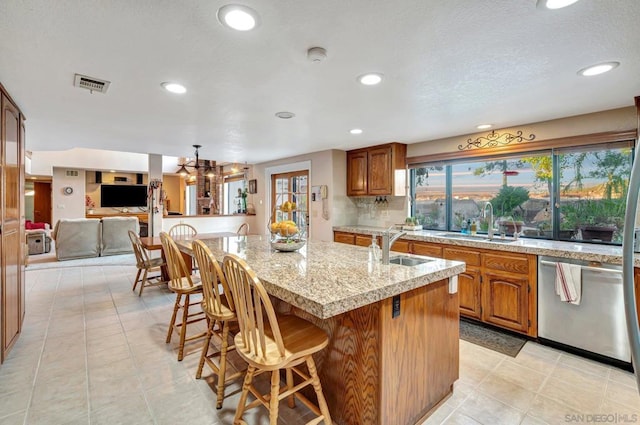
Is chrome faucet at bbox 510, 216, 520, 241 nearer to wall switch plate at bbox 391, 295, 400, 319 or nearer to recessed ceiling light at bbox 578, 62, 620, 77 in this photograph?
recessed ceiling light at bbox 578, 62, 620, 77

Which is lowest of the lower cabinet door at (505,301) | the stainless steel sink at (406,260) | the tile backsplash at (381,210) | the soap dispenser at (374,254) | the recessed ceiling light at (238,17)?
the lower cabinet door at (505,301)

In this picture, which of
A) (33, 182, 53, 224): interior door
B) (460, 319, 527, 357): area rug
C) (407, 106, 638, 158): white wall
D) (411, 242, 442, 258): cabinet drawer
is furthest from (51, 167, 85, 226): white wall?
(460, 319, 527, 357): area rug

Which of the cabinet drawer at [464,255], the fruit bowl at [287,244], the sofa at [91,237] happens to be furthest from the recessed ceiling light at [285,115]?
the sofa at [91,237]

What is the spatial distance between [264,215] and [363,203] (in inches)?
98.7

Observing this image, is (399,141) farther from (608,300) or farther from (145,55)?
(145,55)

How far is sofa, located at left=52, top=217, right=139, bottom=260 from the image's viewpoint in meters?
6.38

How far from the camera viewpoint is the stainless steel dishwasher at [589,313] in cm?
241

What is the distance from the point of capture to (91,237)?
6.70m

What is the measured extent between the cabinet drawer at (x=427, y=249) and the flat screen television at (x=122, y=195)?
10.6 m

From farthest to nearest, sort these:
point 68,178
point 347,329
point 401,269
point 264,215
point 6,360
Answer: point 68,178 → point 264,215 → point 6,360 → point 401,269 → point 347,329

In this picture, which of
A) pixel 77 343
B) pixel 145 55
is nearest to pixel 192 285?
pixel 77 343

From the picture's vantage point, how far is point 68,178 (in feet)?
30.6

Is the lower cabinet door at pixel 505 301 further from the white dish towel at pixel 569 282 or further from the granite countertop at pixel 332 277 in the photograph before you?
the granite countertop at pixel 332 277

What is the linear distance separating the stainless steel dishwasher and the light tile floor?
0.49 ft
